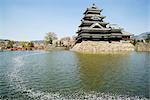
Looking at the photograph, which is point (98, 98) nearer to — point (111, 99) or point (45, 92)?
point (111, 99)

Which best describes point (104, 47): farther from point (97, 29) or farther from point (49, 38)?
point (49, 38)

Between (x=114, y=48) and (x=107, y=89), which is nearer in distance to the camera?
(x=107, y=89)

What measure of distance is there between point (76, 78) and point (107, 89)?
2918 mm

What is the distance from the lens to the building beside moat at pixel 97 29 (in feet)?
146

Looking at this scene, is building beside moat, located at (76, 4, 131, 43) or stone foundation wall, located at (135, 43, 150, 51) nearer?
stone foundation wall, located at (135, 43, 150, 51)

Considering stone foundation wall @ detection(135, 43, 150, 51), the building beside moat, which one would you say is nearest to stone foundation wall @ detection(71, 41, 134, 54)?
stone foundation wall @ detection(135, 43, 150, 51)

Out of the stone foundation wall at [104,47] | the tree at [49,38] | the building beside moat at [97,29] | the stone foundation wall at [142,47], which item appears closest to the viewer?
the stone foundation wall at [104,47]

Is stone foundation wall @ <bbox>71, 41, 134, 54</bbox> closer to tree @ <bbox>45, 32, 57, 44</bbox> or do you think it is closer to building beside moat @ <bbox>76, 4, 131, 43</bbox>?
building beside moat @ <bbox>76, 4, 131, 43</bbox>

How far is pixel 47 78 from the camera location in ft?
43.3

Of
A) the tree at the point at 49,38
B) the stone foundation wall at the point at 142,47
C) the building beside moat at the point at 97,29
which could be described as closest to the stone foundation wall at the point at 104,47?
the stone foundation wall at the point at 142,47

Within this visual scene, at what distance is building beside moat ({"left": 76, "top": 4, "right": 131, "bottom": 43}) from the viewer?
1750 inches

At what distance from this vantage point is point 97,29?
146ft

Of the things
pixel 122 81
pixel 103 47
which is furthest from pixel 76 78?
pixel 103 47

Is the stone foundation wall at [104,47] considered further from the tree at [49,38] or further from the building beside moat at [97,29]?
the tree at [49,38]
